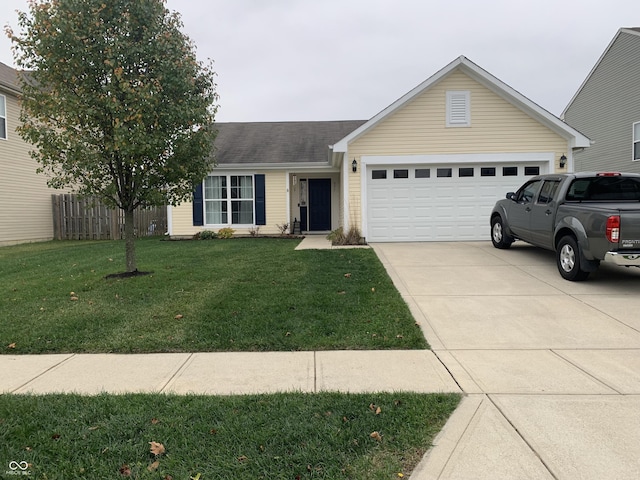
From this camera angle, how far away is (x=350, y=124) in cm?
2012

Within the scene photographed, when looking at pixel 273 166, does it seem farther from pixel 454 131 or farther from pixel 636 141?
pixel 636 141

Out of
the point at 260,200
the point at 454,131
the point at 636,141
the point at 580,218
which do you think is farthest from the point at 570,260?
the point at 636,141

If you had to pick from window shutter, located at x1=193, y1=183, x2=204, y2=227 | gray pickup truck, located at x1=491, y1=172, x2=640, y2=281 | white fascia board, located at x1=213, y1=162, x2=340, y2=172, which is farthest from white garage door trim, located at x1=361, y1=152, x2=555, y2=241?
window shutter, located at x1=193, y1=183, x2=204, y2=227

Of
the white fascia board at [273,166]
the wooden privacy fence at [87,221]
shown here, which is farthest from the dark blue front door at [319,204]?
the wooden privacy fence at [87,221]

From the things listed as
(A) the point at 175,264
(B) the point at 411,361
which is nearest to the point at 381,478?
(B) the point at 411,361

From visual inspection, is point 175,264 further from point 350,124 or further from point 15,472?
point 350,124

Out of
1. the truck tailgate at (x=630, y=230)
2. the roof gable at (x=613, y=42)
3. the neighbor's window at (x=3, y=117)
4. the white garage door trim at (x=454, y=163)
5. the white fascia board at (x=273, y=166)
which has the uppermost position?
the roof gable at (x=613, y=42)

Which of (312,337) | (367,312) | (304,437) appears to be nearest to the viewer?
(304,437)

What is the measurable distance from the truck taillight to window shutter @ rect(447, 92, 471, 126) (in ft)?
22.1

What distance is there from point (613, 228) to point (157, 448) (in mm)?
6801

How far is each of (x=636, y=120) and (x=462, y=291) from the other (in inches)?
596

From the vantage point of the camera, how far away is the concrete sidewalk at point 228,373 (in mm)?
3721

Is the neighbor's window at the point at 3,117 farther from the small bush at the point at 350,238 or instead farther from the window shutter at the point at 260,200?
the small bush at the point at 350,238

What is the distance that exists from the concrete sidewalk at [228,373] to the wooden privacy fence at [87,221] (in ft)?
45.9
